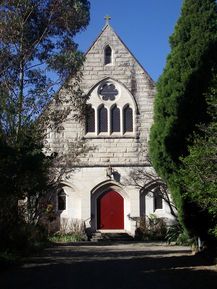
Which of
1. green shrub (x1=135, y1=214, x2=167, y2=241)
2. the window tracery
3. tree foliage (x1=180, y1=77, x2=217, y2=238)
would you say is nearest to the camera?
tree foliage (x1=180, y1=77, x2=217, y2=238)

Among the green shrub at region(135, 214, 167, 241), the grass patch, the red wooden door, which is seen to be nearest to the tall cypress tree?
the grass patch

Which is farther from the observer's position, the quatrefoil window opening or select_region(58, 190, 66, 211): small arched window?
the quatrefoil window opening

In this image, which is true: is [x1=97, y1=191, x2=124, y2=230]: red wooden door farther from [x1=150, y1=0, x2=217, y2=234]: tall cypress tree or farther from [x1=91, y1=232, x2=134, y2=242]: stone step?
[x1=150, y1=0, x2=217, y2=234]: tall cypress tree

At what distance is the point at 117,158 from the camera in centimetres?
2845

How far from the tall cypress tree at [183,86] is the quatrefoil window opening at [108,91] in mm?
13893

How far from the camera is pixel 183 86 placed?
14.1 m

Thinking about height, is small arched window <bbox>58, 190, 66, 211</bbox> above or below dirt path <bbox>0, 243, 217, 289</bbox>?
above

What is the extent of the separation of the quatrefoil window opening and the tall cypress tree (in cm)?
1389

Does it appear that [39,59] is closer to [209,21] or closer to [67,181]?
[209,21]

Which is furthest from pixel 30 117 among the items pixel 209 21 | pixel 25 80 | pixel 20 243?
pixel 209 21

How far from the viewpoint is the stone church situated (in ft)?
92.7

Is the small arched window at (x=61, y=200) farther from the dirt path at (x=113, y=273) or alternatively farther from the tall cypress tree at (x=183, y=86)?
the tall cypress tree at (x=183, y=86)

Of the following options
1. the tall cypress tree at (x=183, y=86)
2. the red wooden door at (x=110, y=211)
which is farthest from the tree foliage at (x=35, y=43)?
the red wooden door at (x=110, y=211)

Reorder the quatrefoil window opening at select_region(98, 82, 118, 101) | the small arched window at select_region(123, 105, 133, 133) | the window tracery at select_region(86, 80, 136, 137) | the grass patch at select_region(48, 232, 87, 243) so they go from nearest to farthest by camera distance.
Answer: the grass patch at select_region(48, 232, 87, 243) → the window tracery at select_region(86, 80, 136, 137) → the small arched window at select_region(123, 105, 133, 133) → the quatrefoil window opening at select_region(98, 82, 118, 101)
